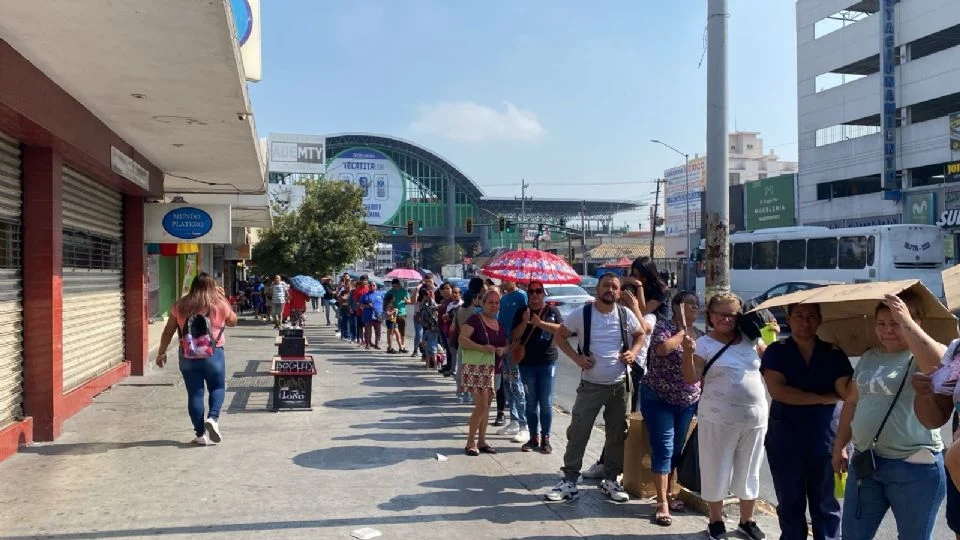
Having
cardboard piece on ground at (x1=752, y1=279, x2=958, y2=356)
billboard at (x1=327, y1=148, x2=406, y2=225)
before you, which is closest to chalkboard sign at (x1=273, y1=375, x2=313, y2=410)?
cardboard piece on ground at (x1=752, y1=279, x2=958, y2=356)

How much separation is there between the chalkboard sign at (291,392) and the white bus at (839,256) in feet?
66.3

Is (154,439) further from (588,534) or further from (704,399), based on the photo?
(704,399)

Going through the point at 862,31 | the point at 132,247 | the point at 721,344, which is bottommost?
the point at 721,344

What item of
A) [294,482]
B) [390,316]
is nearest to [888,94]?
[390,316]

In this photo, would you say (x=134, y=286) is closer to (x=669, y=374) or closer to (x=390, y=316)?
(x=390, y=316)

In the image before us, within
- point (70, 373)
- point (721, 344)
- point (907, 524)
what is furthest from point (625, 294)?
point (70, 373)

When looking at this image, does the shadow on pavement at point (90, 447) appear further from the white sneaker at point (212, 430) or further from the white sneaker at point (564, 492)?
the white sneaker at point (564, 492)

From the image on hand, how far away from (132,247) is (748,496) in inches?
416

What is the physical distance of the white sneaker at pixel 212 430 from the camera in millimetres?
7871

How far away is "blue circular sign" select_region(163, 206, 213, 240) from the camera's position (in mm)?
13164

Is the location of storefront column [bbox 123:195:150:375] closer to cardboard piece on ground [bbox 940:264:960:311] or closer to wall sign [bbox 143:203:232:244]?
wall sign [bbox 143:203:232:244]

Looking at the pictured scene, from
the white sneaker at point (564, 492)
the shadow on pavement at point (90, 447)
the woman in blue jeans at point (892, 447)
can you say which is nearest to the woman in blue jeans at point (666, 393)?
the white sneaker at point (564, 492)

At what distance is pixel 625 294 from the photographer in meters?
6.52

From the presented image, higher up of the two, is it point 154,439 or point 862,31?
point 862,31
